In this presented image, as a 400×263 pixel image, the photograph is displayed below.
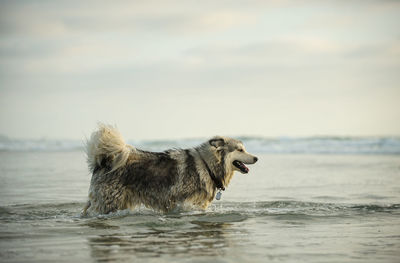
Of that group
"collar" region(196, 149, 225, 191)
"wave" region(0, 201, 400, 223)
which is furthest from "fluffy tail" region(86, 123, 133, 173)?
"collar" region(196, 149, 225, 191)

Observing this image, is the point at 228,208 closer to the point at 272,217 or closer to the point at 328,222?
the point at 272,217

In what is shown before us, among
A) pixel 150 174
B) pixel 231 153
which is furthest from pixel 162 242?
pixel 231 153

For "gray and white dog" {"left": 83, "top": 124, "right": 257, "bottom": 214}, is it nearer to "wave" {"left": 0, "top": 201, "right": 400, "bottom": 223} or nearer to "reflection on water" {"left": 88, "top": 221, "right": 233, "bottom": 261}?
"wave" {"left": 0, "top": 201, "right": 400, "bottom": 223}

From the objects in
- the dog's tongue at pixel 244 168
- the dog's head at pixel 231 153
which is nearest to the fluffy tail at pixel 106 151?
the dog's head at pixel 231 153

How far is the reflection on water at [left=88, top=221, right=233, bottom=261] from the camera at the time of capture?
553cm

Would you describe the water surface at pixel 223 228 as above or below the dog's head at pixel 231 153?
below

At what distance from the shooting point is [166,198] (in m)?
8.15

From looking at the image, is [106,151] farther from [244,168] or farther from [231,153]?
[244,168]

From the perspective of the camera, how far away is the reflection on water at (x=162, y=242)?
18.2 ft

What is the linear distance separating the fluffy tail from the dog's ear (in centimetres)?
150

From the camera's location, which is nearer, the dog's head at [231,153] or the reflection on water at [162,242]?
the reflection on water at [162,242]

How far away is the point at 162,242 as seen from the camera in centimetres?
615

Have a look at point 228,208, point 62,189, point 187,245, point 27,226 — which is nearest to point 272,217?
point 228,208

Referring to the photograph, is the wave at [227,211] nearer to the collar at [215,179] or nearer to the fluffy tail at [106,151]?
the collar at [215,179]
